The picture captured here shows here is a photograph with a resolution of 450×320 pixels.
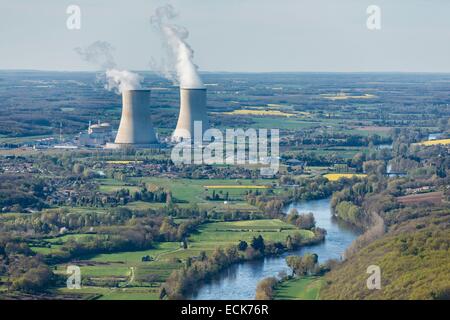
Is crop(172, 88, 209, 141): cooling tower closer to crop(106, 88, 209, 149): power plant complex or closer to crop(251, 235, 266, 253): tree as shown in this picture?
crop(106, 88, 209, 149): power plant complex

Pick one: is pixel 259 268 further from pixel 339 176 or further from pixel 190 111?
pixel 190 111

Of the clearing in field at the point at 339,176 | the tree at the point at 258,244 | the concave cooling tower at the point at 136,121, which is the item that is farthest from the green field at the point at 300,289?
the concave cooling tower at the point at 136,121

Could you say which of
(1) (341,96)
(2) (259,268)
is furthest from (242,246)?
(1) (341,96)

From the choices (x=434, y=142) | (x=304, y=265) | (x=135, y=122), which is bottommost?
(x=434, y=142)

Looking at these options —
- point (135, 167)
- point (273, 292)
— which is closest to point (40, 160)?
point (135, 167)

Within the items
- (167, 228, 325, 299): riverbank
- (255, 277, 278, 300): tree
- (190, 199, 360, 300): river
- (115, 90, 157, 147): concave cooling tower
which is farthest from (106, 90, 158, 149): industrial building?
(255, 277, 278, 300): tree
